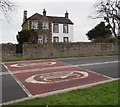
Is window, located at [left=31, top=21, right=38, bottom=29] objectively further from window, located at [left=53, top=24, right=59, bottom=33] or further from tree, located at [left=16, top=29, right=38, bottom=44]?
tree, located at [left=16, top=29, right=38, bottom=44]

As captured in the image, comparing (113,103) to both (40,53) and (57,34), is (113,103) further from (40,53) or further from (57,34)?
(57,34)

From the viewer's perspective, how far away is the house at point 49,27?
32.1 m

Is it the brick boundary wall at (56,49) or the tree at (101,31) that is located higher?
the tree at (101,31)

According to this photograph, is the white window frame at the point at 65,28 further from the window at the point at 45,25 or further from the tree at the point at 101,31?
the tree at the point at 101,31

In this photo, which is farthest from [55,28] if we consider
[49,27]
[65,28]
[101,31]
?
[101,31]

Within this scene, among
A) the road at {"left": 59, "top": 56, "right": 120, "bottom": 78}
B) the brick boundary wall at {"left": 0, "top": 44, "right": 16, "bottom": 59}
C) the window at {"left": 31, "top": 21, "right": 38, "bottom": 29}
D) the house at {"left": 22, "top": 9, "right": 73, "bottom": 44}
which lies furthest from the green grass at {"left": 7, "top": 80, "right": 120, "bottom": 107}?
the window at {"left": 31, "top": 21, "right": 38, "bottom": 29}

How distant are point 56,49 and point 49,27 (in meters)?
12.1

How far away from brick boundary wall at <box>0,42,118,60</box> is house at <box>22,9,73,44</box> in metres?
9.90

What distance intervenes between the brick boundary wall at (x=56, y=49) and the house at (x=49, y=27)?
32.5 ft

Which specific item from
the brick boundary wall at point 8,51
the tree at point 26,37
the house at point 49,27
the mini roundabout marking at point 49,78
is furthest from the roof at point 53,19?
the mini roundabout marking at point 49,78

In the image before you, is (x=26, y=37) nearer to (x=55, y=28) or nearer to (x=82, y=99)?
(x=55, y=28)

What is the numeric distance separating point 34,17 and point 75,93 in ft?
98.2

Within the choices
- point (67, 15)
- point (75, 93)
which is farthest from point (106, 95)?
point (67, 15)

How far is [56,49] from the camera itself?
22562 millimetres
